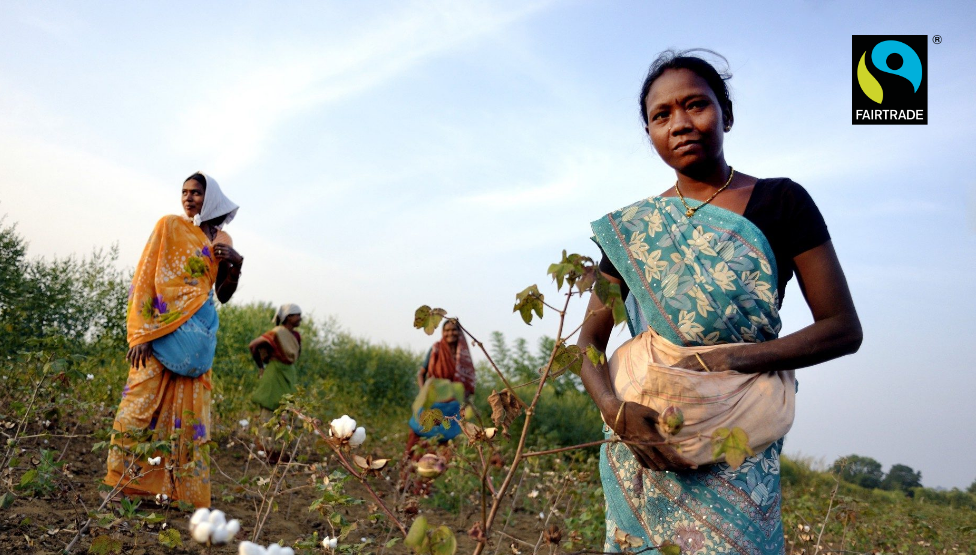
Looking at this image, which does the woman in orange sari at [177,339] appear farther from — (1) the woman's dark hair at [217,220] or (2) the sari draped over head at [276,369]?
(2) the sari draped over head at [276,369]

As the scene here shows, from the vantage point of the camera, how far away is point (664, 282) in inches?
73.3

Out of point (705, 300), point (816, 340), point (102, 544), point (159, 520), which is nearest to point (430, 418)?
point (705, 300)

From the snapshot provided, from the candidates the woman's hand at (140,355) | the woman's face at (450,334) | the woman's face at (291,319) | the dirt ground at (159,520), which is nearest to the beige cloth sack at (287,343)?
the woman's face at (291,319)

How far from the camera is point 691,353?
5.80 ft

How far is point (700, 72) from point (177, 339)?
3701 millimetres

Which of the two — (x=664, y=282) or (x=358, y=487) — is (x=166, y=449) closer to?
(x=664, y=282)

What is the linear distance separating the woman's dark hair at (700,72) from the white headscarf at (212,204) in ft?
11.7

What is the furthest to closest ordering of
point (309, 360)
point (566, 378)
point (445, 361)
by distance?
point (309, 360) → point (566, 378) → point (445, 361)

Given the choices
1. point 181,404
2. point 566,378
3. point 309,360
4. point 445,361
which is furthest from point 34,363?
point 309,360

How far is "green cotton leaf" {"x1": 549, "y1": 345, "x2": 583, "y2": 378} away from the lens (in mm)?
1464

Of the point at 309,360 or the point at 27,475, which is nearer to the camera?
the point at 27,475

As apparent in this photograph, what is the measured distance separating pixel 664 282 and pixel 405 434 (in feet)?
27.3

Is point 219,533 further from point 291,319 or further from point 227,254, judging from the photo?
point 291,319

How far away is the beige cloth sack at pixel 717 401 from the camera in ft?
5.52
